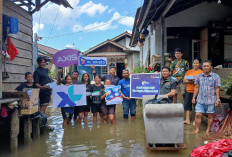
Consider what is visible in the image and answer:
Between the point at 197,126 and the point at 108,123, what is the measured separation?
2.75 m

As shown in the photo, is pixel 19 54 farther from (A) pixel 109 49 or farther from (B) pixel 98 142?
(A) pixel 109 49

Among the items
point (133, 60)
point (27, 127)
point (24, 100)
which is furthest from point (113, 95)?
point (133, 60)

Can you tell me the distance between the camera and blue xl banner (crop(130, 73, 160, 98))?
22.6 feet

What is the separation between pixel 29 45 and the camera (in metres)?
7.70

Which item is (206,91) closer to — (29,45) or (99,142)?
(99,142)

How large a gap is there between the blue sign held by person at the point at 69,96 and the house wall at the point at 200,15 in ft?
18.7

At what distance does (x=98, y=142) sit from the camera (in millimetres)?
5258

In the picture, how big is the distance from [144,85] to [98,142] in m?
2.50

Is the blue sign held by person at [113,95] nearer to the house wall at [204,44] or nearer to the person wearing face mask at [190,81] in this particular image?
the person wearing face mask at [190,81]

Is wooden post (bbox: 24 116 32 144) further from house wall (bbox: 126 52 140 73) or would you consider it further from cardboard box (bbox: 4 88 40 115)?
house wall (bbox: 126 52 140 73)

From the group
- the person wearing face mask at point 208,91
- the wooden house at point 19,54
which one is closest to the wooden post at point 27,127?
the wooden house at point 19,54

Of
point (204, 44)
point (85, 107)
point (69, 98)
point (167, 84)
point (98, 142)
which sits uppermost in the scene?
point (204, 44)

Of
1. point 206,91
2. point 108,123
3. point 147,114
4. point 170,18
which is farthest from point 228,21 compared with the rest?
point 147,114

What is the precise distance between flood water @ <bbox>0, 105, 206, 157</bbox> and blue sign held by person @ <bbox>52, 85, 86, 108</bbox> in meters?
0.77
